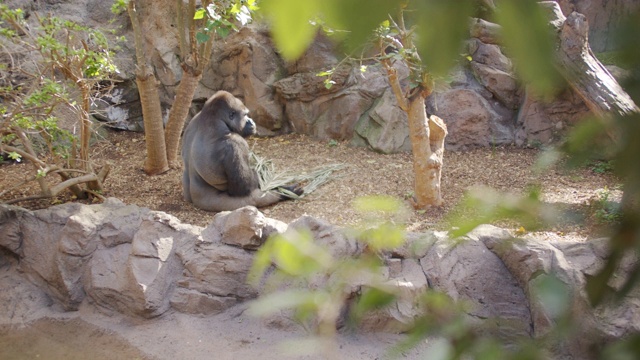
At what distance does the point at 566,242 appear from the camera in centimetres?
371

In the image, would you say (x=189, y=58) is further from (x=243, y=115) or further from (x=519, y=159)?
(x=519, y=159)

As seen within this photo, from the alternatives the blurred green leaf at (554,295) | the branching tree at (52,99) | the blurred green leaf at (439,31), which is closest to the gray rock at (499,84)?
the branching tree at (52,99)

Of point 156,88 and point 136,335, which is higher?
Result: point 156,88

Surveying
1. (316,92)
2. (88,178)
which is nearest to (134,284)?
→ (88,178)

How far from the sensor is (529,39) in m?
0.42

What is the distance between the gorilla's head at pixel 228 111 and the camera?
6.43 m

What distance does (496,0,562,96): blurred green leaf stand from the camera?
0.42 meters

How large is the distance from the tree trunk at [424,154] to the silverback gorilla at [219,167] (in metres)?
1.46

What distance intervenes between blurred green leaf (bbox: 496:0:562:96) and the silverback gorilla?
18.9 feet

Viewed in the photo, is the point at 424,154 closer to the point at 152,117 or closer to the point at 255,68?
the point at 152,117

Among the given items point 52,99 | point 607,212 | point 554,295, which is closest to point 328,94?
point 52,99

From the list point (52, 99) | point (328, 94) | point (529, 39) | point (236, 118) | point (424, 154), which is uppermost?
point (529, 39)

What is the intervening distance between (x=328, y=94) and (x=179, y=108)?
2237 millimetres

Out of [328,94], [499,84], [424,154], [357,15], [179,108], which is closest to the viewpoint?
[357,15]
